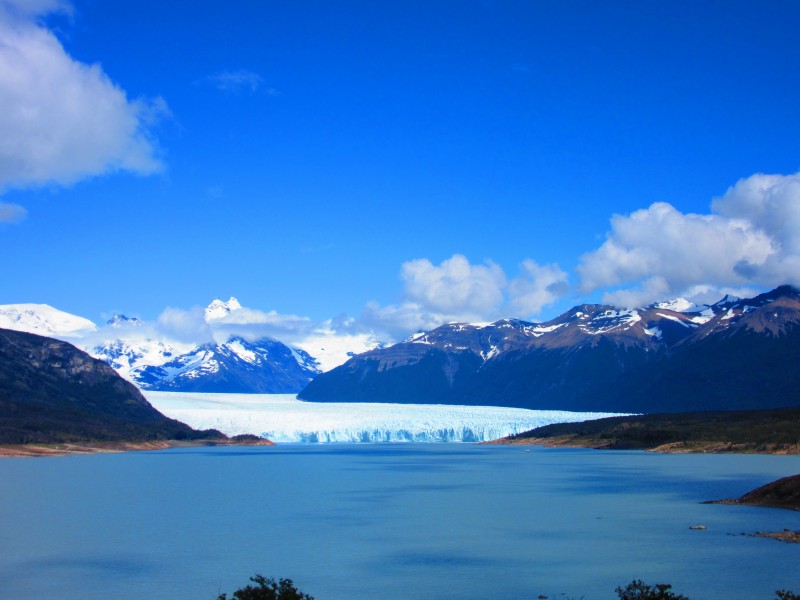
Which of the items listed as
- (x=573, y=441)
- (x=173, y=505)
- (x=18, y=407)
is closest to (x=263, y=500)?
(x=173, y=505)

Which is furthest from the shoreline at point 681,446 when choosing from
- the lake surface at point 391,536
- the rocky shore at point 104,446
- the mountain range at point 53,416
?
the mountain range at point 53,416

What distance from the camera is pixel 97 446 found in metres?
158

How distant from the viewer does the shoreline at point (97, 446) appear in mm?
138625

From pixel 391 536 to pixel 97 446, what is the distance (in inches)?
4654

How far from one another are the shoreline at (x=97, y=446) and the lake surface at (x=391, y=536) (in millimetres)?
46964

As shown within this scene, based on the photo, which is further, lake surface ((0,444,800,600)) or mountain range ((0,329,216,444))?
mountain range ((0,329,216,444))

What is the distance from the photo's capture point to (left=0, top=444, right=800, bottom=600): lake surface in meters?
38.0

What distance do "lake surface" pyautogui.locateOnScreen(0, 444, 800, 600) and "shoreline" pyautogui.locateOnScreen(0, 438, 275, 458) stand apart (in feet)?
154

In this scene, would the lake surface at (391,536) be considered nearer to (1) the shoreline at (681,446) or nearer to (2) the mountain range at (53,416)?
(1) the shoreline at (681,446)

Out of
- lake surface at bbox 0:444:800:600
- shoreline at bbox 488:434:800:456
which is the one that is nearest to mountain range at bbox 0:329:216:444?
lake surface at bbox 0:444:800:600

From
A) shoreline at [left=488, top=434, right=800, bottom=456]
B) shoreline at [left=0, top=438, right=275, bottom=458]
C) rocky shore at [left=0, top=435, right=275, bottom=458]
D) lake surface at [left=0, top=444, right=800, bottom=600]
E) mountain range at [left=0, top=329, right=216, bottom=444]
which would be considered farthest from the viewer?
mountain range at [left=0, top=329, right=216, bottom=444]

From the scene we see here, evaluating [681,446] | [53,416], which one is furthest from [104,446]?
[681,446]

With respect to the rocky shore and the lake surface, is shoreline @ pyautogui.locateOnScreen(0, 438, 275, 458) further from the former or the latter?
the lake surface

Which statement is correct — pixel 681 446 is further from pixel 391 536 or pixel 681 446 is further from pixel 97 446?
pixel 391 536
